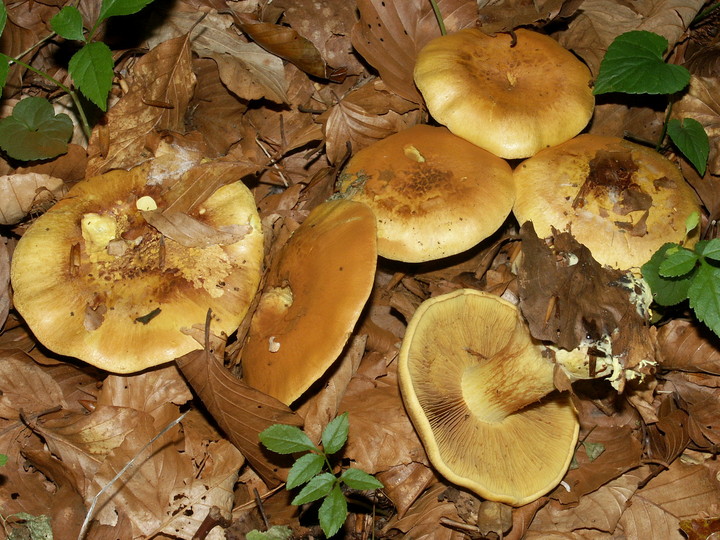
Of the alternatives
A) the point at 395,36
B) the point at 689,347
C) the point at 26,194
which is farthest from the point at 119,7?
the point at 689,347

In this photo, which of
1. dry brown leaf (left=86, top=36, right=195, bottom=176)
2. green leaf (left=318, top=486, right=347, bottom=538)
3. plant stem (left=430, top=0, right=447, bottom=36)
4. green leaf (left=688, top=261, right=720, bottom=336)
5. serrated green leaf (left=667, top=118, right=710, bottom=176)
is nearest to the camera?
green leaf (left=318, top=486, right=347, bottom=538)

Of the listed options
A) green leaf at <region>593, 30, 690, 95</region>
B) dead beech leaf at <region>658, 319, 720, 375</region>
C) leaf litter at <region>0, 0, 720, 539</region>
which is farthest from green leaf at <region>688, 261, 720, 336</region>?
green leaf at <region>593, 30, 690, 95</region>

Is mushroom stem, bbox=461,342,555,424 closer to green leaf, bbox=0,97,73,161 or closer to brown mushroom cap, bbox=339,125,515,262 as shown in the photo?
brown mushroom cap, bbox=339,125,515,262

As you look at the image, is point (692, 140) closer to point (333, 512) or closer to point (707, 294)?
point (707, 294)

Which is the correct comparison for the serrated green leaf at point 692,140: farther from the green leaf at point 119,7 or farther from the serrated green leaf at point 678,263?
the green leaf at point 119,7

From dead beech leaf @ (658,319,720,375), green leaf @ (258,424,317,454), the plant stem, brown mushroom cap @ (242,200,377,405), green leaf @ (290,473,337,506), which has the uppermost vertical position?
the plant stem

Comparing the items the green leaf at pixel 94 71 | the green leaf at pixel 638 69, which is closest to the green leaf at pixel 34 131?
the green leaf at pixel 94 71
